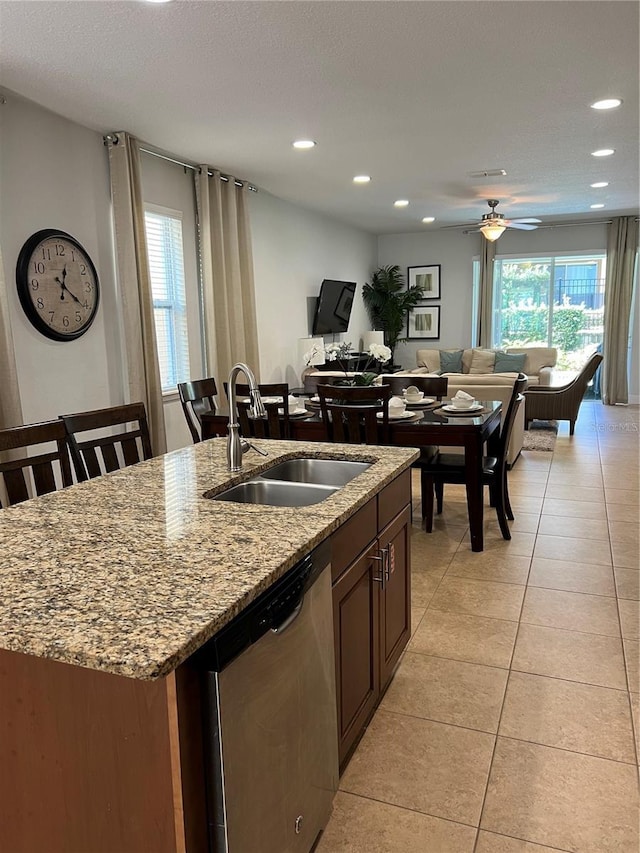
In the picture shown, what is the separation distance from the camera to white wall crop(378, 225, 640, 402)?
31.0 feet

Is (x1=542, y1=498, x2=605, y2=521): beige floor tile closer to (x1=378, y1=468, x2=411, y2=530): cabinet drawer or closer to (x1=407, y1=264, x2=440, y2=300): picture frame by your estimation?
(x1=378, y1=468, x2=411, y2=530): cabinet drawer

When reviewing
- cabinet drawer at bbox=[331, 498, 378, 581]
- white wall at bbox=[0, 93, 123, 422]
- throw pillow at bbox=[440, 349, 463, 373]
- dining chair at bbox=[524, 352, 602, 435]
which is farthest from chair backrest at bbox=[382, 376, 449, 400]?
throw pillow at bbox=[440, 349, 463, 373]

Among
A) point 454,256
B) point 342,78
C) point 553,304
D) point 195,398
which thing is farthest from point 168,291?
point 553,304

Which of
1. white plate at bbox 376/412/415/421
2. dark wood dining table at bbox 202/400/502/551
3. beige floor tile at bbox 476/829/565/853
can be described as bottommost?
beige floor tile at bbox 476/829/565/853

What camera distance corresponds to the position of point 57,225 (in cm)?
401

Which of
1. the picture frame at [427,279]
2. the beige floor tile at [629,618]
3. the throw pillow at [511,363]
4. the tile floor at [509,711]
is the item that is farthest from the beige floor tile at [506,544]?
the picture frame at [427,279]

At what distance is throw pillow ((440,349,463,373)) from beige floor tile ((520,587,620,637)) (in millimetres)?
6445

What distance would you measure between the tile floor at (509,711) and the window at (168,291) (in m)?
2.62

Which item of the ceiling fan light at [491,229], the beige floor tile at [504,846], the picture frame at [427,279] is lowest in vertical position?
the beige floor tile at [504,846]

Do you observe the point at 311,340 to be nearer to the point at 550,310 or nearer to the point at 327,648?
the point at 550,310

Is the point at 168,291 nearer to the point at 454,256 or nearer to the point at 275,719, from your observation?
the point at 275,719

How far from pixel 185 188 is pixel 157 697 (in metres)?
4.94

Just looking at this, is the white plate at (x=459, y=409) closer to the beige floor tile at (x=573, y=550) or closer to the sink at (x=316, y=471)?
the beige floor tile at (x=573, y=550)

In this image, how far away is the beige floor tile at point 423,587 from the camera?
3121 millimetres
